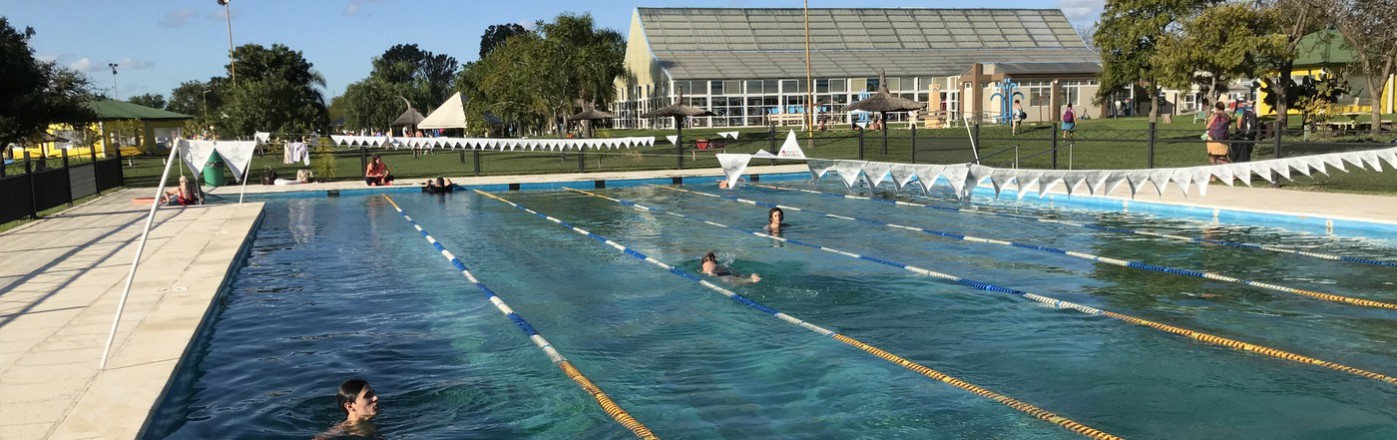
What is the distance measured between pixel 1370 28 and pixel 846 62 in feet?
121

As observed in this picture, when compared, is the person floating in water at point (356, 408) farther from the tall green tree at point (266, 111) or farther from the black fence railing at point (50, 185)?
the tall green tree at point (266, 111)

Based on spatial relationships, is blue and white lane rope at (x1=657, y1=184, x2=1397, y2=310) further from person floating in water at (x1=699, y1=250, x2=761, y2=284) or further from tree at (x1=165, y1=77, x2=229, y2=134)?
tree at (x1=165, y1=77, x2=229, y2=134)

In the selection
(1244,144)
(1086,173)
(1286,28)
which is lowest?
(1086,173)

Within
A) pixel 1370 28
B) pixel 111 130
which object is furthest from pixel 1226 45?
pixel 111 130

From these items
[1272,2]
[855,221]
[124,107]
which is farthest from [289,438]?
[124,107]

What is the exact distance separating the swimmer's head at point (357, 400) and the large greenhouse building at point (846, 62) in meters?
45.7

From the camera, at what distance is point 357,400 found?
691 cm

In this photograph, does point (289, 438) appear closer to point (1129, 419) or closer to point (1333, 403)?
point (1129, 419)

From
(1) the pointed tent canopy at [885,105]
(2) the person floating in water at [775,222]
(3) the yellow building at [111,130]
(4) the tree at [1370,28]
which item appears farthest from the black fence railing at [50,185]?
(4) the tree at [1370,28]

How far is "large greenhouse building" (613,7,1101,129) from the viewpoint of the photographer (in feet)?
190

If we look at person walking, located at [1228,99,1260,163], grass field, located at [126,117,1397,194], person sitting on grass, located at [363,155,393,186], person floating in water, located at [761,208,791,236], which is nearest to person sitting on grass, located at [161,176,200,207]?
person sitting on grass, located at [363,155,393,186]

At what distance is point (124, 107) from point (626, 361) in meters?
53.5

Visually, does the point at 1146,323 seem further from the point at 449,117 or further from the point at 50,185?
the point at 449,117

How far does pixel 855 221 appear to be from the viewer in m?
18.2
